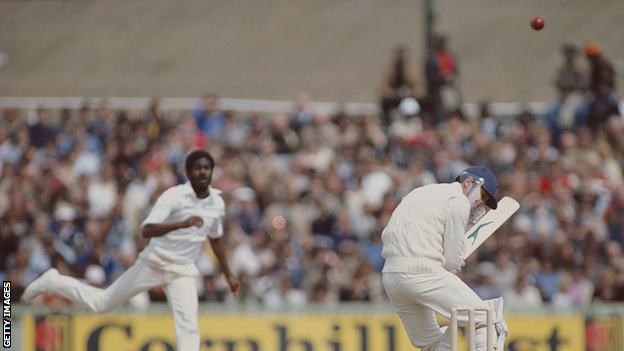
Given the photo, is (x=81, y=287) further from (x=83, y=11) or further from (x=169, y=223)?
(x=83, y=11)

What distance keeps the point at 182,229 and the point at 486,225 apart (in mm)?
2786

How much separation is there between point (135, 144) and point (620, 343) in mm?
8008

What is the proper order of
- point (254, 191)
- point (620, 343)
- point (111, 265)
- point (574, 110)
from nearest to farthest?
Result: point (620, 343), point (111, 265), point (254, 191), point (574, 110)

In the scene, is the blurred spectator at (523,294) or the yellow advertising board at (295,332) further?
the blurred spectator at (523,294)

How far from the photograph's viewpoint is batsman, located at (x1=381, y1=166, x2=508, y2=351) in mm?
7559

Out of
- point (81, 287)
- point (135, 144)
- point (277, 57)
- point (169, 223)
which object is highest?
point (277, 57)

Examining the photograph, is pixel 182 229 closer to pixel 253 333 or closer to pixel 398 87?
pixel 253 333

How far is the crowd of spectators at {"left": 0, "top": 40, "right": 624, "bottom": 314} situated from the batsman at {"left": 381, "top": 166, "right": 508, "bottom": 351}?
4.41 metres

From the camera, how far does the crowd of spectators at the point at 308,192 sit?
1303 centimetres

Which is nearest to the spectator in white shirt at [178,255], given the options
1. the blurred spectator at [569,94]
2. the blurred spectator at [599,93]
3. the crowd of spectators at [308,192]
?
the crowd of spectators at [308,192]

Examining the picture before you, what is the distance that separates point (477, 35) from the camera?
2677 centimetres

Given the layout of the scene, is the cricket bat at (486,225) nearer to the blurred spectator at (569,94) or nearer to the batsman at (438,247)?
the batsman at (438,247)

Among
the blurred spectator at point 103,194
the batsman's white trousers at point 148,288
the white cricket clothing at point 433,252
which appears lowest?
the batsman's white trousers at point 148,288

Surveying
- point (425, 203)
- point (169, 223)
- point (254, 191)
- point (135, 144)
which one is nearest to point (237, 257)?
point (254, 191)
